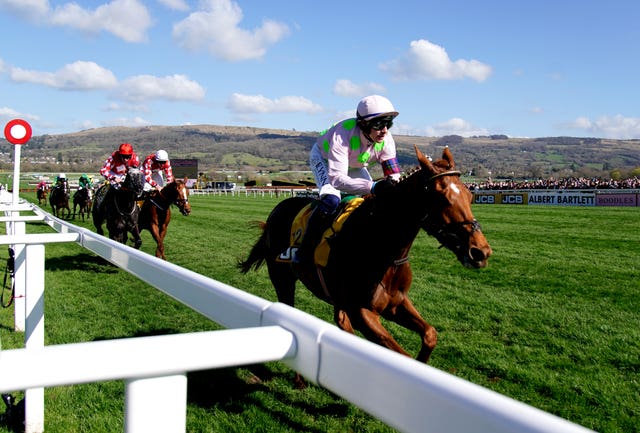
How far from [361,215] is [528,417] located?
3191 millimetres

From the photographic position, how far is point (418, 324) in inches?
146

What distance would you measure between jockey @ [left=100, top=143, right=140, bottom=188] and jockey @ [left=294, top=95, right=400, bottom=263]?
6620 millimetres

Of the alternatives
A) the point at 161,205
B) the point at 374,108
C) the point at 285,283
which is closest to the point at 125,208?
the point at 161,205

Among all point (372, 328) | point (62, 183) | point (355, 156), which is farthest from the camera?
point (62, 183)

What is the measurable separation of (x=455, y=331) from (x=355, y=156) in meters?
2.20

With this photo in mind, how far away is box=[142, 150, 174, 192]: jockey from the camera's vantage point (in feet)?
34.9

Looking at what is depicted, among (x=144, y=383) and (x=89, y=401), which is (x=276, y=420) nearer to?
(x=89, y=401)

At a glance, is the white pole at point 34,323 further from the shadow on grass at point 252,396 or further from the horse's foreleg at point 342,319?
the horse's foreleg at point 342,319

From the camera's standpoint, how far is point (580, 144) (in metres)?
199

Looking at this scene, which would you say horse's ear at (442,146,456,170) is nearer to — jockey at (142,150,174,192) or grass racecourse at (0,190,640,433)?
grass racecourse at (0,190,640,433)

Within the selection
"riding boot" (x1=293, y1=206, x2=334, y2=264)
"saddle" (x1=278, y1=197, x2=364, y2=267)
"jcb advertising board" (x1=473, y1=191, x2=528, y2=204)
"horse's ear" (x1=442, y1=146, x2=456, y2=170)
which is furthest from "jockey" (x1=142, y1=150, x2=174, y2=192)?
"jcb advertising board" (x1=473, y1=191, x2=528, y2=204)

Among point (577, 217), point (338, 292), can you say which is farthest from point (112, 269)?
point (577, 217)

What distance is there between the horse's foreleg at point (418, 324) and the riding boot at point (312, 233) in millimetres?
851

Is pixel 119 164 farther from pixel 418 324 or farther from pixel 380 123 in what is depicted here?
pixel 418 324
